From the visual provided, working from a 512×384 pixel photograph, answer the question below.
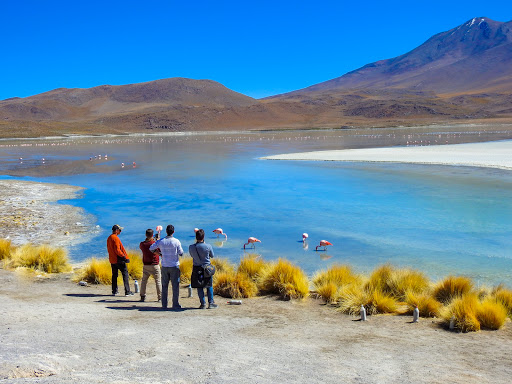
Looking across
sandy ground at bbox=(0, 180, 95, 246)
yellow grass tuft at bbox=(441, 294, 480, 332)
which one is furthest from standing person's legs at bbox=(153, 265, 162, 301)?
sandy ground at bbox=(0, 180, 95, 246)

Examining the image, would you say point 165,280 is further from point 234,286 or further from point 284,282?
point 284,282

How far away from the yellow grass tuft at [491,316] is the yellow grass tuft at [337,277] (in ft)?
6.12

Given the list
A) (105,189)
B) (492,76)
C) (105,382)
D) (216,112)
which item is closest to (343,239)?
(105,382)

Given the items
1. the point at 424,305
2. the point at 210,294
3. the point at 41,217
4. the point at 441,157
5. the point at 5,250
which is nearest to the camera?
the point at 424,305

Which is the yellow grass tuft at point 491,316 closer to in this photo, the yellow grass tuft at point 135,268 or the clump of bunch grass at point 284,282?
the clump of bunch grass at point 284,282

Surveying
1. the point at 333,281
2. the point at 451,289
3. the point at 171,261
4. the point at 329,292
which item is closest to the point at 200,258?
Result: the point at 171,261

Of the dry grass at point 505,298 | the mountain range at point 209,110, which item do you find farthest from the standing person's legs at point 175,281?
the mountain range at point 209,110

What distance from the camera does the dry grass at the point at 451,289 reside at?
6.93 meters

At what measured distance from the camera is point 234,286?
25.2 ft

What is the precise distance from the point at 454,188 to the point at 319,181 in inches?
213

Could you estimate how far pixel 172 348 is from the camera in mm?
5102

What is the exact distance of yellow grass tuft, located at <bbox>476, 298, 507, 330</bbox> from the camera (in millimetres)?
5984

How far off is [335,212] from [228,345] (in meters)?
9.25

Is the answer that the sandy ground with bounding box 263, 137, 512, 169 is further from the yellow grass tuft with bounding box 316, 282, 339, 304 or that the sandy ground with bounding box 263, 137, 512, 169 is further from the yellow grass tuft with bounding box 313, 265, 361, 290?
the yellow grass tuft with bounding box 316, 282, 339, 304
